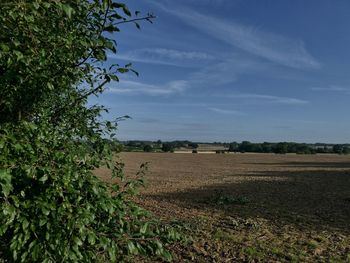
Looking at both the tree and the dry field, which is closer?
the tree

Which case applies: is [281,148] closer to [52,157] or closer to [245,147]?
[245,147]

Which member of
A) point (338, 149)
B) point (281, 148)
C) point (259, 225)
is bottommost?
point (259, 225)

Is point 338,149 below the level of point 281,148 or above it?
above

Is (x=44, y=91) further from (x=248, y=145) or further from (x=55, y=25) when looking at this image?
(x=248, y=145)

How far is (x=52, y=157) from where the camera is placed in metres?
3.28

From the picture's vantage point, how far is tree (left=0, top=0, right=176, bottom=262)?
302cm

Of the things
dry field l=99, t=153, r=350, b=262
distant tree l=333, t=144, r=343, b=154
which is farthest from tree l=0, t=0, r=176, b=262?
distant tree l=333, t=144, r=343, b=154

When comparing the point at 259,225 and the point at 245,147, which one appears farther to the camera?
the point at 245,147

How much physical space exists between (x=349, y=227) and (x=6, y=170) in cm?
1133

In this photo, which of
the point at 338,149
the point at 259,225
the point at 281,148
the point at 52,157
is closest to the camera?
the point at 52,157

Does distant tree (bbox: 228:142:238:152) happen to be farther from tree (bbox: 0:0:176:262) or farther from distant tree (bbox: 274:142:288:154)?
tree (bbox: 0:0:176:262)

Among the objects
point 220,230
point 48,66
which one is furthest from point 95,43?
point 220,230

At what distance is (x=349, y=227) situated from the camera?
12.0 m

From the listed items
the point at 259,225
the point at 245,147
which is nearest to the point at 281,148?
the point at 245,147
